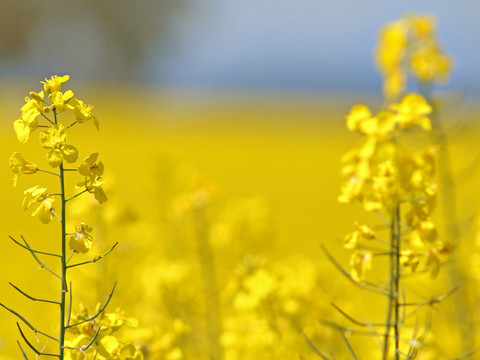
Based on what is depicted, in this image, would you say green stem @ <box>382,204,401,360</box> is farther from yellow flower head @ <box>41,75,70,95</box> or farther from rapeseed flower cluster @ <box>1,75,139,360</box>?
yellow flower head @ <box>41,75,70,95</box>

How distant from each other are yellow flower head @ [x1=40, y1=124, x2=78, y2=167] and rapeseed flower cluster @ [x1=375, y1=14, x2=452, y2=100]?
149 cm

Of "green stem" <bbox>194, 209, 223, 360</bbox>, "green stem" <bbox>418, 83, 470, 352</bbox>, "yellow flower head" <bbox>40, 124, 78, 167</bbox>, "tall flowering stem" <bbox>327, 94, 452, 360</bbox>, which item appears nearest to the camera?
"yellow flower head" <bbox>40, 124, 78, 167</bbox>

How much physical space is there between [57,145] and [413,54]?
1.61 meters

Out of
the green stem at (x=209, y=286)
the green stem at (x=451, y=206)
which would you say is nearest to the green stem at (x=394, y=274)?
the green stem at (x=451, y=206)

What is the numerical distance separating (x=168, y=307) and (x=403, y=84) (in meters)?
1.16

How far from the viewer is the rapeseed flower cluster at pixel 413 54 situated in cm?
244

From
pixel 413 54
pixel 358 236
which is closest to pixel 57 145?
pixel 358 236

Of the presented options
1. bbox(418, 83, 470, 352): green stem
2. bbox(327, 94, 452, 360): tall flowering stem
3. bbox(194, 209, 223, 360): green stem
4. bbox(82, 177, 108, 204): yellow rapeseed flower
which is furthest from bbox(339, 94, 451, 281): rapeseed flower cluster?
bbox(194, 209, 223, 360): green stem

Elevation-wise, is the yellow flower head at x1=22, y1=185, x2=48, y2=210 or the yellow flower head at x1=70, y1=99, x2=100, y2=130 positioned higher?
the yellow flower head at x1=70, y1=99, x2=100, y2=130

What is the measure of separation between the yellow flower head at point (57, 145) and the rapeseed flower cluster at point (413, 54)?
4.89 feet

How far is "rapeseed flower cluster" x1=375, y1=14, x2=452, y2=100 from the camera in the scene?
96.1 inches

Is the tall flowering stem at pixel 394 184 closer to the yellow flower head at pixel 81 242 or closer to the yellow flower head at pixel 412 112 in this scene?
the yellow flower head at pixel 412 112

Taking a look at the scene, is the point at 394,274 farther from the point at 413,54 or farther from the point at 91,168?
the point at 413,54

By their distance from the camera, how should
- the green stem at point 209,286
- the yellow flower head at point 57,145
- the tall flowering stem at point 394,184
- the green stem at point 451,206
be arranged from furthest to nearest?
the green stem at point 209,286, the green stem at point 451,206, the tall flowering stem at point 394,184, the yellow flower head at point 57,145
